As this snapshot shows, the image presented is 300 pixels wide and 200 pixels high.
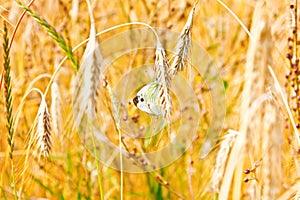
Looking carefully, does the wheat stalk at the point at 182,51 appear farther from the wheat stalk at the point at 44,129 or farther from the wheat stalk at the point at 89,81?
the wheat stalk at the point at 44,129

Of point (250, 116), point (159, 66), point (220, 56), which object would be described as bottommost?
point (250, 116)

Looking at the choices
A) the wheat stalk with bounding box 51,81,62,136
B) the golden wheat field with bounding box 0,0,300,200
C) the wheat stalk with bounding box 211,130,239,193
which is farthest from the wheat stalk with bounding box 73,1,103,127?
the wheat stalk with bounding box 211,130,239,193

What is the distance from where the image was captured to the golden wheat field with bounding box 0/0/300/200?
2.81 ft

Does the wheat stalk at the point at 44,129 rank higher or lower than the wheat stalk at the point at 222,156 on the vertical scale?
higher

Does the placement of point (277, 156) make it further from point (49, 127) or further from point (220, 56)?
point (220, 56)

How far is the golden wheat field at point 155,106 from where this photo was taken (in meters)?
0.86

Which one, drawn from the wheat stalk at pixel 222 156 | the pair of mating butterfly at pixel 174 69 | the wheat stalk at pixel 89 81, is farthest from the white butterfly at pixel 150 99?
the wheat stalk at pixel 222 156

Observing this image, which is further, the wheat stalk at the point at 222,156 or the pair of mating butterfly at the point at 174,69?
the wheat stalk at the point at 222,156

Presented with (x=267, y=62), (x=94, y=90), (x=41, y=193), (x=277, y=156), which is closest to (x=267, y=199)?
(x=277, y=156)

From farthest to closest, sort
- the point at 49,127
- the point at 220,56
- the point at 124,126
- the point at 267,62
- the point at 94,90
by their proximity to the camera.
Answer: the point at 220,56 < the point at 124,126 < the point at 49,127 < the point at 94,90 < the point at 267,62

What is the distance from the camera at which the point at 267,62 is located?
0.76 meters

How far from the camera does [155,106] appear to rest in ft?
3.42

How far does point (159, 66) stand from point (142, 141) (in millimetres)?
769

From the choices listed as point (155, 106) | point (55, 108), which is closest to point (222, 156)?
point (155, 106)
